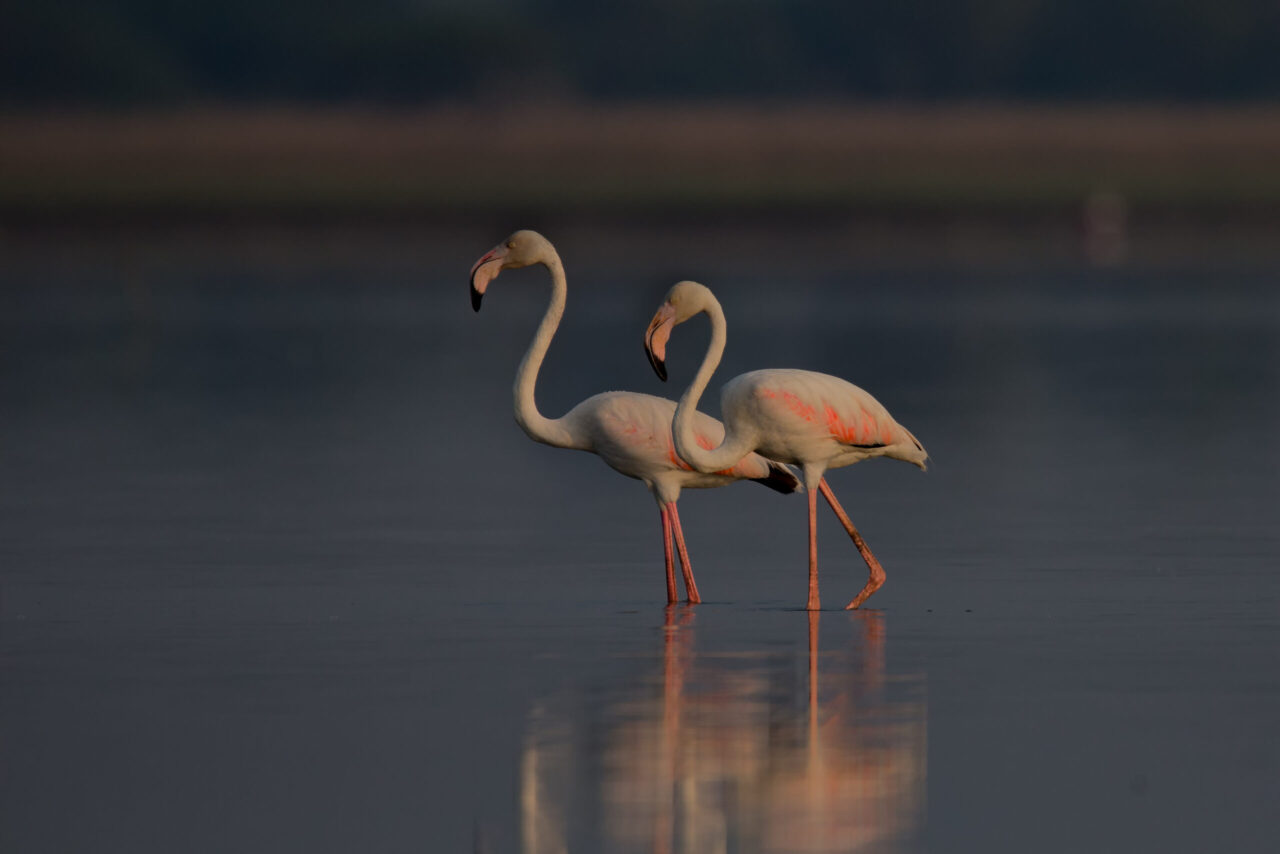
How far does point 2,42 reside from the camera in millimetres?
96750

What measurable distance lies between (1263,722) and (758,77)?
381 feet

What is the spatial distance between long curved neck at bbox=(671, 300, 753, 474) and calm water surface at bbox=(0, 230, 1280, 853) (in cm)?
51

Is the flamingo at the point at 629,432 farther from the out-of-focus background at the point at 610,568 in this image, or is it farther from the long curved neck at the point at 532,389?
the out-of-focus background at the point at 610,568

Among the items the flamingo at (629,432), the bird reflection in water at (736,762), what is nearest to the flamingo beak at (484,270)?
the flamingo at (629,432)

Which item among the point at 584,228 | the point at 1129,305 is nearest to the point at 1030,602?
the point at 1129,305

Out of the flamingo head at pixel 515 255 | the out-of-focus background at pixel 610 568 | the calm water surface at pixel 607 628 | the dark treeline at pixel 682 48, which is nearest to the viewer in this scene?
the calm water surface at pixel 607 628

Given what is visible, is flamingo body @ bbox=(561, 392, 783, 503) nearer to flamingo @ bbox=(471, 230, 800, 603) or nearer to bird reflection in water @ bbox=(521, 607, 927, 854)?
flamingo @ bbox=(471, 230, 800, 603)

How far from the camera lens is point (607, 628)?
900cm

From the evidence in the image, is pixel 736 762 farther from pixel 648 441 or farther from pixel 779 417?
pixel 648 441

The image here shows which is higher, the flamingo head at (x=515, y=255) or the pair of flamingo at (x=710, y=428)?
the flamingo head at (x=515, y=255)

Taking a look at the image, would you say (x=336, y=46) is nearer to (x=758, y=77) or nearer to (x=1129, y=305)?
(x=758, y=77)

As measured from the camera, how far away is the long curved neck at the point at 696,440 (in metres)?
9.59

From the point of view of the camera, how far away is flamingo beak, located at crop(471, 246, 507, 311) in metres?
10.2

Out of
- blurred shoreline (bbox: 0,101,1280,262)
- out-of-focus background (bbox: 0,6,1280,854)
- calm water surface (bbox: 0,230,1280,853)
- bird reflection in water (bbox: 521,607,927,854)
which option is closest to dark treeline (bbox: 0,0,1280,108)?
blurred shoreline (bbox: 0,101,1280,262)
